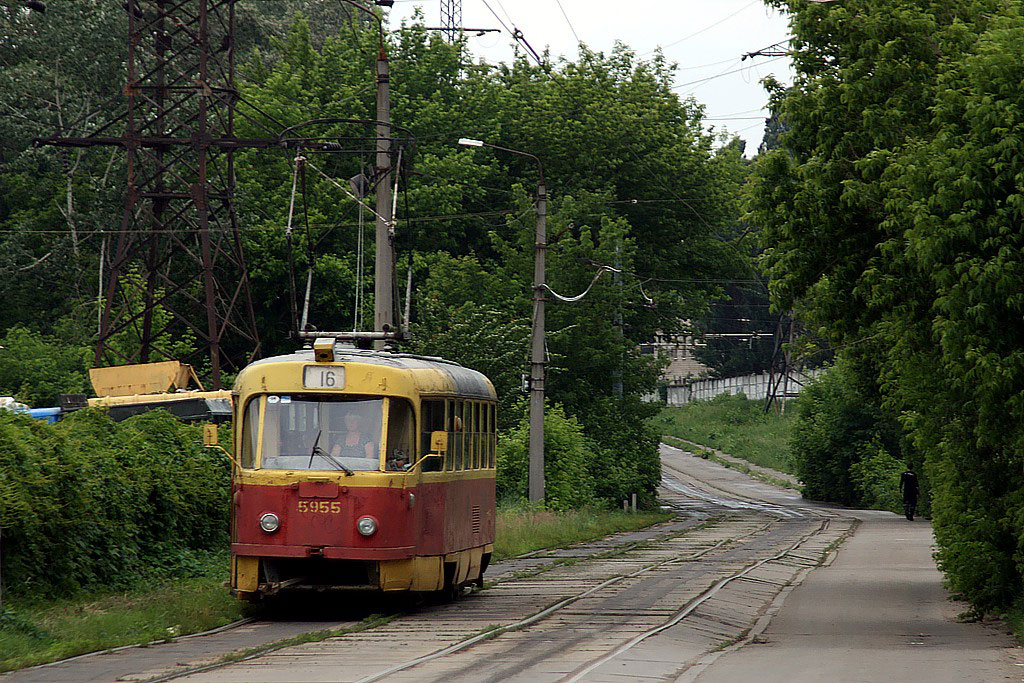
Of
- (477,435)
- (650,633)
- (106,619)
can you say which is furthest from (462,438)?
(106,619)

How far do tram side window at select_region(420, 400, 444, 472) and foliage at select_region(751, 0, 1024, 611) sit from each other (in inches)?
193

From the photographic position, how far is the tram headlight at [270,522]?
54.1ft

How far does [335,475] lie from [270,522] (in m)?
0.84

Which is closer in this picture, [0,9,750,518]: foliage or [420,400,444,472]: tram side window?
[420,400,444,472]: tram side window

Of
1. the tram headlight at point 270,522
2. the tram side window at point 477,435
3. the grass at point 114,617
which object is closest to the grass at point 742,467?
the tram side window at point 477,435

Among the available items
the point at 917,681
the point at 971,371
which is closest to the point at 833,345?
the point at 971,371

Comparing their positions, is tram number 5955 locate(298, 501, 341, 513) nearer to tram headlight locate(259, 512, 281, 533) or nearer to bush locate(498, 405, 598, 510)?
tram headlight locate(259, 512, 281, 533)

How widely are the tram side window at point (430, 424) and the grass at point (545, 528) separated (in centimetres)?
1044

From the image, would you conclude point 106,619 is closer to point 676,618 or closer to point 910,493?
point 676,618

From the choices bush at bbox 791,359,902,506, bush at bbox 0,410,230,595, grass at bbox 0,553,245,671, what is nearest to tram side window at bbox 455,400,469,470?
grass at bbox 0,553,245,671

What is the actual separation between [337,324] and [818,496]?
21826 mm

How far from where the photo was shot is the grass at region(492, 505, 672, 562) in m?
30.8

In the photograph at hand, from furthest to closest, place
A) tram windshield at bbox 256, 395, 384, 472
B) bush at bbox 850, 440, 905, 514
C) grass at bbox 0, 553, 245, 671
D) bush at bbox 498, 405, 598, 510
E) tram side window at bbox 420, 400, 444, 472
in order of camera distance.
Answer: bush at bbox 850, 440, 905, 514 → bush at bbox 498, 405, 598, 510 → tram side window at bbox 420, 400, 444, 472 → tram windshield at bbox 256, 395, 384, 472 → grass at bbox 0, 553, 245, 671

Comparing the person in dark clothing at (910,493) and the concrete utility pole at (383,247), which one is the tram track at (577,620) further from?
the person in dark clothing at (910,493)
